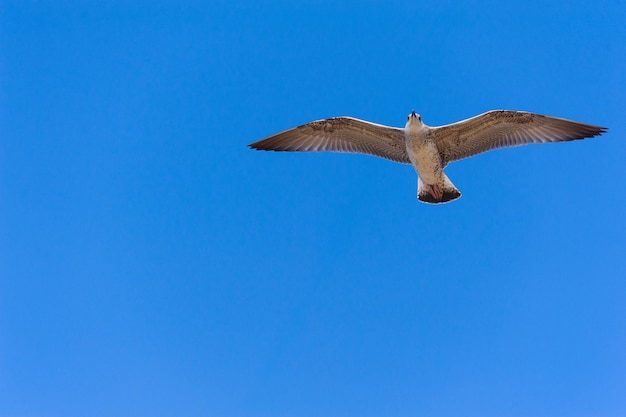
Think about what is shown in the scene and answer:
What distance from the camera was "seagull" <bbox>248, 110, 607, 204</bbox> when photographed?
11484 millimetres

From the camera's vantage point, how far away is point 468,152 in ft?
39.3

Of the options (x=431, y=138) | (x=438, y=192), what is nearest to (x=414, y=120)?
(x=431, y=138)

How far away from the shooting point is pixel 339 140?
12.5 metres

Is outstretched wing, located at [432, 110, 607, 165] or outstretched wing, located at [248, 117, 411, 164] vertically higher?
outstretched wing, located at [248, 117, 411, 164]

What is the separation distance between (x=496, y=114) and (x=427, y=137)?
135 cm

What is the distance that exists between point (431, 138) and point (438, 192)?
1.09 metres

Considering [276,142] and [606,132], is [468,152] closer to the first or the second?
[606,132]

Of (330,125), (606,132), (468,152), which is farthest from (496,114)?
(330,125)

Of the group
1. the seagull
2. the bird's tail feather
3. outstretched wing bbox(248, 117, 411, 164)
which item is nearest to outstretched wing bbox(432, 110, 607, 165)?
the seagull

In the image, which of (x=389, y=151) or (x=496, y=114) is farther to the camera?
(x=389, y=151)

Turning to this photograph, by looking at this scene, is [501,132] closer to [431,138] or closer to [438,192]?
[431,138]

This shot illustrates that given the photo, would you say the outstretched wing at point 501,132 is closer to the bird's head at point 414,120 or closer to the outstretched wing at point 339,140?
the bird's head at point 414,120

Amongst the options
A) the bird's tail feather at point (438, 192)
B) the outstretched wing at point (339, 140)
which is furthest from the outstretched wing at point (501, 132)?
the outstretched wing at point (339, 140)

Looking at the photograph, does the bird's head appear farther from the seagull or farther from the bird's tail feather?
the bird's tail feather
